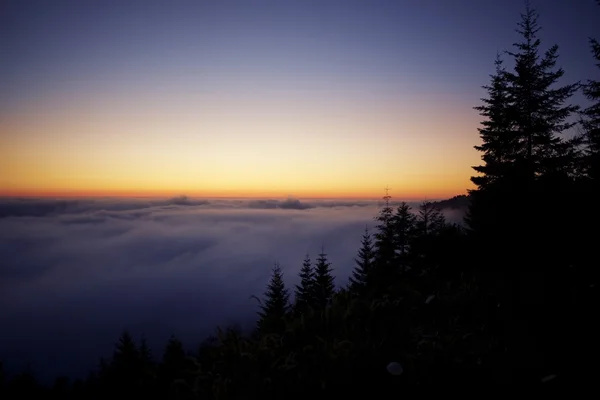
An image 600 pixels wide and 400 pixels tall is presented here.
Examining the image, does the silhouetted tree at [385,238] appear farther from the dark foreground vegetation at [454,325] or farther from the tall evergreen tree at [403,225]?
the dark foreground vegetation at [454,325]

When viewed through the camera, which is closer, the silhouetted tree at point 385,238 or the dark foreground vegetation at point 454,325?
the dark foreground vegetation at point 454,325

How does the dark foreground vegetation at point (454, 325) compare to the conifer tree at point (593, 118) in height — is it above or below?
below

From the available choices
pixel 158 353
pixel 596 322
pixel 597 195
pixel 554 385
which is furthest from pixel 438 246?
pixel 158 353

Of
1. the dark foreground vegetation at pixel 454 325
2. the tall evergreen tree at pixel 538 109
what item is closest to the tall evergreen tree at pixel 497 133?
the tall evergreen tree at pixel 538 109

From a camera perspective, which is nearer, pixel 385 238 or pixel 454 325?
pixel 454 325

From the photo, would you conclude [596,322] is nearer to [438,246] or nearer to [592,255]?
[592,255]

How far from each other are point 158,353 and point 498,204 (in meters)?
172

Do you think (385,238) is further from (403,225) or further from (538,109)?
(538,109)

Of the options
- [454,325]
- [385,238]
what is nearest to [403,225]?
[385,238]

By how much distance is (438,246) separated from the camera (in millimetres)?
8430

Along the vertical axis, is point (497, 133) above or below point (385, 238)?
above

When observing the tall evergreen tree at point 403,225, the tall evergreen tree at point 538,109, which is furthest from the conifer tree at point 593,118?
the tall evergreen tree at point 403,225

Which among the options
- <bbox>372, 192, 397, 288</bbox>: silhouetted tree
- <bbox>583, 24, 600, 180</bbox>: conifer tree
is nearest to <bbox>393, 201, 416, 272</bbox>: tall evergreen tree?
<bbox>372, 192, 397, 288</bbox>: silhouetted tree

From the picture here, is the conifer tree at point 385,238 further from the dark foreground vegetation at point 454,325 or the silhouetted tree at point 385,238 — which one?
the dark foreground vegetation at point 454,325
